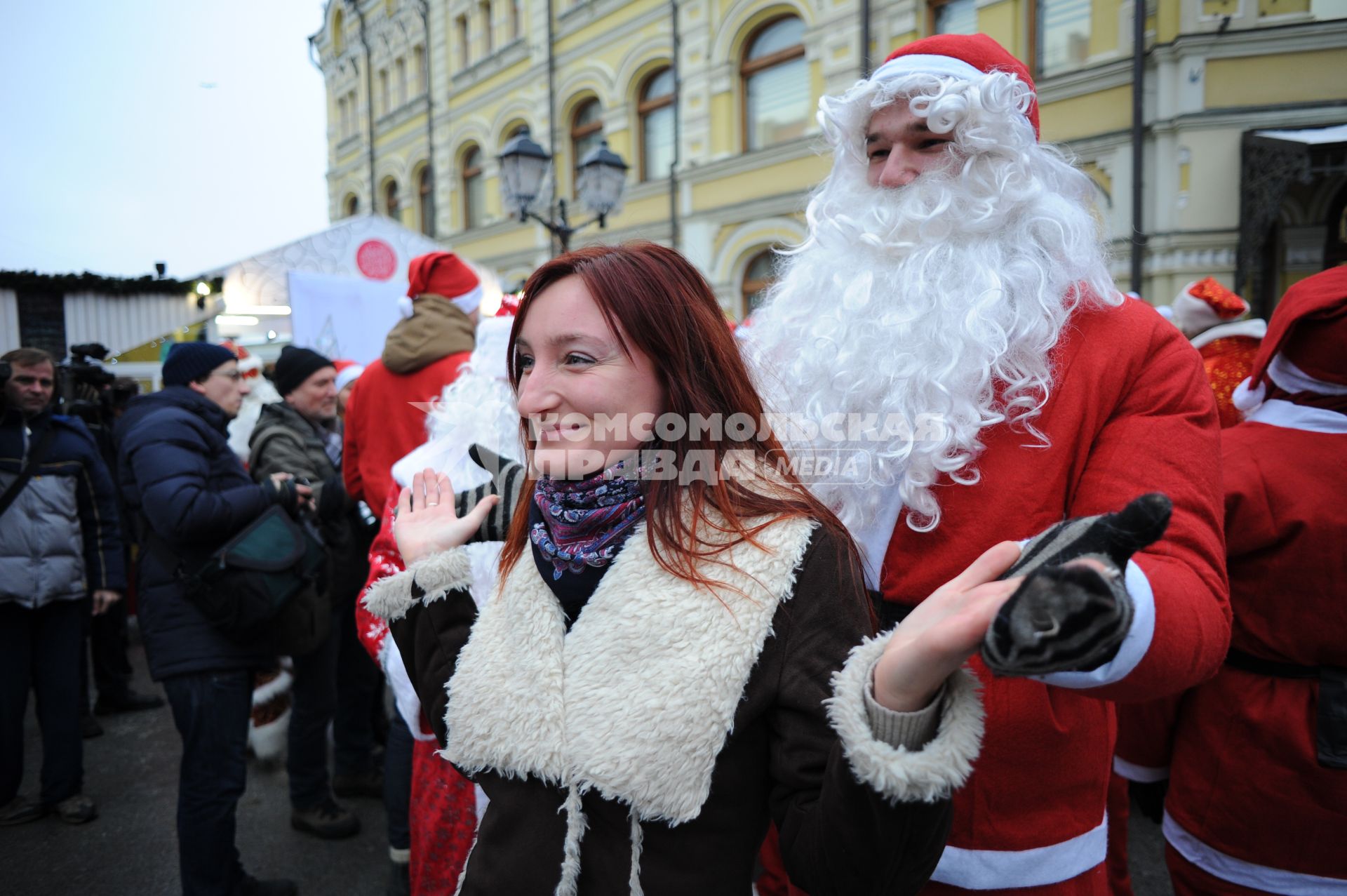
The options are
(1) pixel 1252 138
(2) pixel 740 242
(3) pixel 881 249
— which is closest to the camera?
(3) pixel 881 249

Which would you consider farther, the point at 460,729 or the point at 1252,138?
the point at 1252,138

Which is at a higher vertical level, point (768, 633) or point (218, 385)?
point (218, 385)

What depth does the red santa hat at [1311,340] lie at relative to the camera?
1.71m

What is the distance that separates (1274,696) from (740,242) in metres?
10.6

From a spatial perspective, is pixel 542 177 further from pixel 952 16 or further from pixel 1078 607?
pixel 1078 607

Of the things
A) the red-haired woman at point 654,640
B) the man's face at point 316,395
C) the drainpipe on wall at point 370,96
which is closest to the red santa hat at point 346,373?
the man's face at point 316,395

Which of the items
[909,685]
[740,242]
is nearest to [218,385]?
[909,685]

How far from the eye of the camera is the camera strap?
3.34 meters

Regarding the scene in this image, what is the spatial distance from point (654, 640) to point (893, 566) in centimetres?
47

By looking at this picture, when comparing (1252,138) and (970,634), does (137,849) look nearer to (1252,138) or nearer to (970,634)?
(970,634)

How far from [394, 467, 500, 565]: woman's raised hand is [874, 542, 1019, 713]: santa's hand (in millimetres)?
832

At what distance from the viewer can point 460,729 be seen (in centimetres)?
124

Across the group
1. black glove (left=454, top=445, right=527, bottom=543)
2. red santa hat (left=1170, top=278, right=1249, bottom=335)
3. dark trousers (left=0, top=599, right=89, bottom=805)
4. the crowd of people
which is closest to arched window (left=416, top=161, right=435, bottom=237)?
dark trousers (left=0, top=599, right=89, bottom=805)

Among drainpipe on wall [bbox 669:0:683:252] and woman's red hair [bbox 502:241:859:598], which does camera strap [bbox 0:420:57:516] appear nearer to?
woman's red hair [bbox 502:241:859:598]
